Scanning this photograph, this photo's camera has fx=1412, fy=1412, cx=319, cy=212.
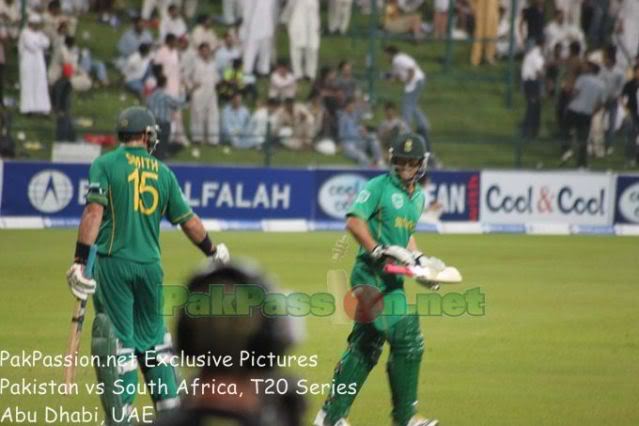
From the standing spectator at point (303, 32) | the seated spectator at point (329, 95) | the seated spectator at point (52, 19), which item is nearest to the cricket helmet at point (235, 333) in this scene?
the seated spectator at point (329, 95)

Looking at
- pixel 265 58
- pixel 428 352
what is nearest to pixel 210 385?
pixel 428 352

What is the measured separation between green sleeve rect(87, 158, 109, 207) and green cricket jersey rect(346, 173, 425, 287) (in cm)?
174

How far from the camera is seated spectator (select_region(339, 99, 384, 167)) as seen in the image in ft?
97.5

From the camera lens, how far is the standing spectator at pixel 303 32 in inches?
1302

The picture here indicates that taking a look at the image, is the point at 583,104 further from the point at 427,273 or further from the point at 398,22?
the point at 427,273

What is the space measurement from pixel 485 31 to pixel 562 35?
7.44 feet

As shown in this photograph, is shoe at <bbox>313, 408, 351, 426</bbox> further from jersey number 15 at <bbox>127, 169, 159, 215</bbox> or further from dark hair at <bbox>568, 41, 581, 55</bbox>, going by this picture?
dark hair at <bbox>568, 41, 581, 55</bbox>

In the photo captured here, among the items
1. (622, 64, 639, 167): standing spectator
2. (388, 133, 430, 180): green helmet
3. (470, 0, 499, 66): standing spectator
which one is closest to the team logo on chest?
(388, 133, 430, 180): green helmet

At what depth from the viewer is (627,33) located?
34.8 metres

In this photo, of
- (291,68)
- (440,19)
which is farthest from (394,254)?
(440,19)

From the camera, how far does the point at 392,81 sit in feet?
114

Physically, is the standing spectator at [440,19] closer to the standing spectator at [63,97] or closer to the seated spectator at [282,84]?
the seated spectator at [282,84]

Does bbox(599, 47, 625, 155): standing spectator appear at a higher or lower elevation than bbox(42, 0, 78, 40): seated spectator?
lower

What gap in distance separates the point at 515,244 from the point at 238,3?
38.6 ft
